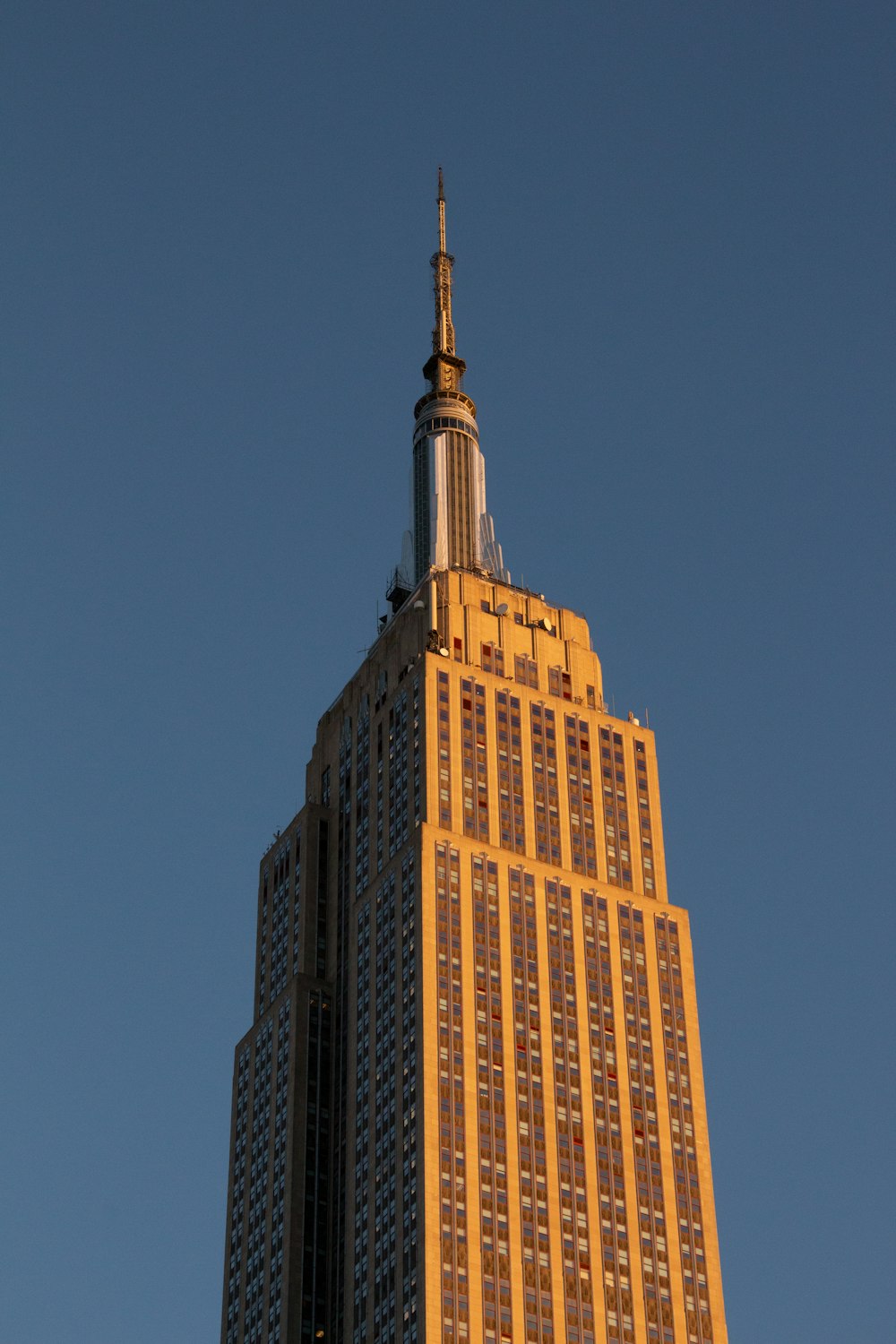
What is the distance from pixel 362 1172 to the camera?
655 feet

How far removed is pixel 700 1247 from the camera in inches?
7869

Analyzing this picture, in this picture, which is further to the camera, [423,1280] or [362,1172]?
[362,1172]

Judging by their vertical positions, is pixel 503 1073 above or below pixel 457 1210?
above

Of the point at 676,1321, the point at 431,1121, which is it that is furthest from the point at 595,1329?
the point at 431,1121

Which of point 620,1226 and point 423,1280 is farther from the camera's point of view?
point 620,1226

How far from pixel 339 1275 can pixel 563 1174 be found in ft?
72.2

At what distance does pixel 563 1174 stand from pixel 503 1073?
10285 millimetres

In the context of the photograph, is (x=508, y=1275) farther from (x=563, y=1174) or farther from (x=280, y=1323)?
(x=280, y=1323)

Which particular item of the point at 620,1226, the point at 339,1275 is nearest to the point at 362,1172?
the point at 339,1275

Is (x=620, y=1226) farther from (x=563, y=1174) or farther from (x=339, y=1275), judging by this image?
(x=339, y=1275)

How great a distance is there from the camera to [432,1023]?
199000 mm

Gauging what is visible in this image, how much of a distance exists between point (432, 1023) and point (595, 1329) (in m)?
29.7

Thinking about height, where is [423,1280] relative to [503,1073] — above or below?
below

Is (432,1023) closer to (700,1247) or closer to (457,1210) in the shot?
(457,1210)
